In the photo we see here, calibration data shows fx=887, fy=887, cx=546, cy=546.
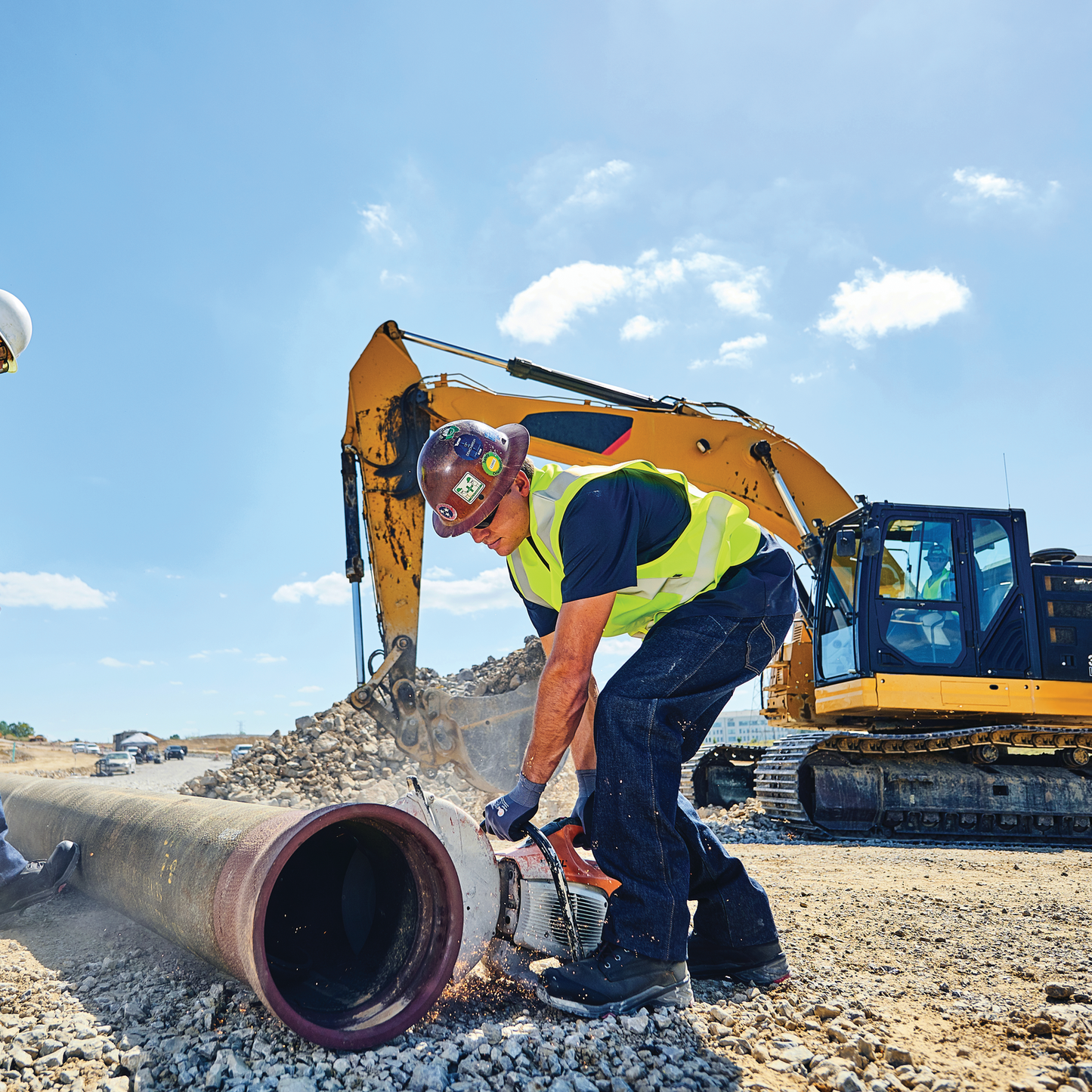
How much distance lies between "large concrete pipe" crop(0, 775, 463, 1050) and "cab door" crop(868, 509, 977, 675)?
6.35 metres

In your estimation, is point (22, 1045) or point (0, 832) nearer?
point (22, 1045)

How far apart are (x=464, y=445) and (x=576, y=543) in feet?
1.76

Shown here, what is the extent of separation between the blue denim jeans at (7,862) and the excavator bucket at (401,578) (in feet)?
12.5

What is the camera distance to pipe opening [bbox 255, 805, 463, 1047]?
2408 millimetres

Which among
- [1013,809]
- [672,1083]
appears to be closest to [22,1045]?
[672,1083]

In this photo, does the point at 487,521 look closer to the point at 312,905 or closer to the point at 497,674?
the point at 312,905

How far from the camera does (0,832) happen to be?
4.11 metres

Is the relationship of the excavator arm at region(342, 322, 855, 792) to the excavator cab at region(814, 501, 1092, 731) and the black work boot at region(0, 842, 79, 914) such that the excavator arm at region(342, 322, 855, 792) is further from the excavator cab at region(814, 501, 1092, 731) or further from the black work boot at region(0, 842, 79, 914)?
the black work boot at region(0, 842, 79, 914)

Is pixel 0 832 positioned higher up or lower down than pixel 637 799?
lower down

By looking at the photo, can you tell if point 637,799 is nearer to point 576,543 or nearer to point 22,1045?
point 576,543

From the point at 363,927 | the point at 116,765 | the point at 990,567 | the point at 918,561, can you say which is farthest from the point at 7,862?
the point at 116,765

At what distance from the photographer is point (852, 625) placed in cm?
837

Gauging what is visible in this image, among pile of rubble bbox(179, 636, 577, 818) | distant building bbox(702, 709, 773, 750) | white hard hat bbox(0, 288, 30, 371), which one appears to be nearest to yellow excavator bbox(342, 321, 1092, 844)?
pile of rubble bbox(179, 636, 577, 818)

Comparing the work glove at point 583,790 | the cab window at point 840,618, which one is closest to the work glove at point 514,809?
the work glove at point 583,790
